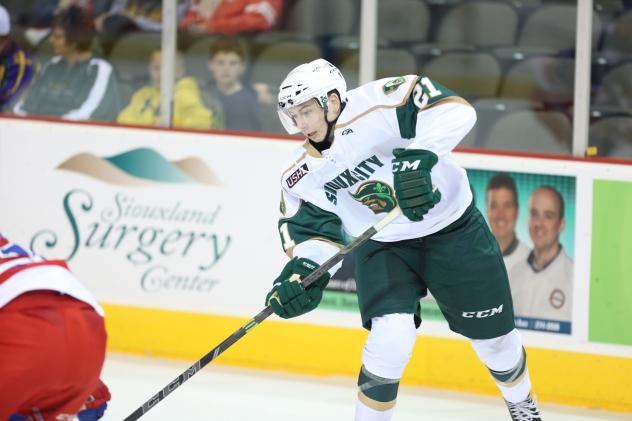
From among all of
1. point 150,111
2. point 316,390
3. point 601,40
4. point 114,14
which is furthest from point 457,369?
point 114,14

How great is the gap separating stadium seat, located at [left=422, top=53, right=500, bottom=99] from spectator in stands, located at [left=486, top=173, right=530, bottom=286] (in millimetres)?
464

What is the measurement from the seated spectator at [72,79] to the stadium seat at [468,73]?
1.46 metres

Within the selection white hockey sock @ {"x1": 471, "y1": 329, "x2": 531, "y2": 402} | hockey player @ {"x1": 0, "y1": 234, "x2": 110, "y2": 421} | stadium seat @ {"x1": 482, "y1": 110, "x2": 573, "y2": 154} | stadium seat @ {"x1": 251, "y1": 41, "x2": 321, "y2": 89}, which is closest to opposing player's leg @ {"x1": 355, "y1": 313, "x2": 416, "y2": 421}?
white hockey sock @ {"x1": 471, "y1": 329, "x2": 531, "y2": 402}

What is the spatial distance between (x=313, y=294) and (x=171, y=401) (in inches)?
51.1

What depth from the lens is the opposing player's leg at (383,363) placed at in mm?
3604

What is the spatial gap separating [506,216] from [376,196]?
122 cm

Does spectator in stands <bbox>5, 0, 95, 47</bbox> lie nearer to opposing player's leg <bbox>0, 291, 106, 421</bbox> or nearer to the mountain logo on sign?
the mountain logo on sign

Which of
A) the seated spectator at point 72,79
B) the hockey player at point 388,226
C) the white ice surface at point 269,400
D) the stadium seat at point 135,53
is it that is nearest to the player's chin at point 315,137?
the hockey player at point 388,226

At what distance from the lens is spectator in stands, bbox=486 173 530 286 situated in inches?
189

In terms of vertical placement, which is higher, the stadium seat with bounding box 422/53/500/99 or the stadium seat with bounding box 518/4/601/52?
the stadium seat with bounding box 518/4/601/52

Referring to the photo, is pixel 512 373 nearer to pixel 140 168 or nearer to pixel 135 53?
pixel 140 168

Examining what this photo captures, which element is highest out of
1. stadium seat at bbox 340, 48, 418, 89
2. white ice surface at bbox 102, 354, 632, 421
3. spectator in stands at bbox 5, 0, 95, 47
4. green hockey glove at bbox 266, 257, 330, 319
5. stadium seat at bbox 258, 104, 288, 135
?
spectator in stands at bbox 5, 0, 95, 47

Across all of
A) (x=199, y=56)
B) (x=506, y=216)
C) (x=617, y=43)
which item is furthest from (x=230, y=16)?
A: (x=617, y=43)

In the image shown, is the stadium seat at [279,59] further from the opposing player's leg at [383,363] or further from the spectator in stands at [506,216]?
the opposing player's leg at [383,363]
